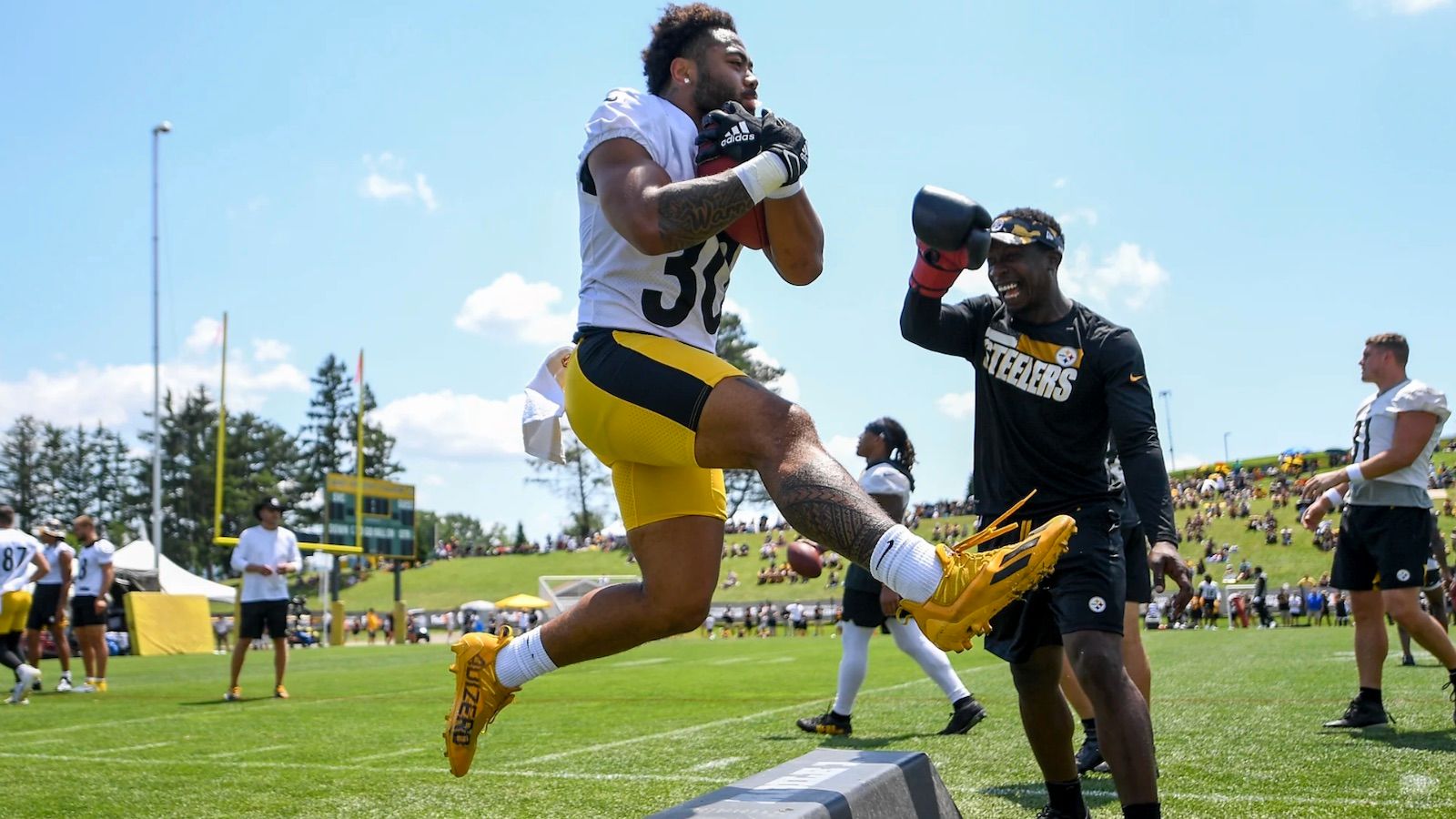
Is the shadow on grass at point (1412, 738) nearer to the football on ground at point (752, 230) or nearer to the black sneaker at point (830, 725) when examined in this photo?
the black sneaker at point (830, 725)

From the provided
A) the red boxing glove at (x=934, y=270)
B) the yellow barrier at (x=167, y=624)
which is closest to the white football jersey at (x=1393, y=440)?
the red boxing glove at (x=934, y=270)

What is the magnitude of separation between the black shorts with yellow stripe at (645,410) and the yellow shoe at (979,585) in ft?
2.27

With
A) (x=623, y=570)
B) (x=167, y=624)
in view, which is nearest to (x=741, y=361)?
(x=623, y=570)

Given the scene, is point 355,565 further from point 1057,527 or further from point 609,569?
point 1057,527

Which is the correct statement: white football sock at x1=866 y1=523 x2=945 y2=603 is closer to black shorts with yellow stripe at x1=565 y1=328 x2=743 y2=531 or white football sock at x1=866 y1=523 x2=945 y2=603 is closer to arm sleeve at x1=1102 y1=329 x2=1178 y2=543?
black shorts with yellow stripe at x1=565 y1=328 x2=743 y2=531

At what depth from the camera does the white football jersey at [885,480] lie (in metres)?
7.03

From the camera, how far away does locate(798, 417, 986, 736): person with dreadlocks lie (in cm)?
696

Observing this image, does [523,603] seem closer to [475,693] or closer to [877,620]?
[877,620]

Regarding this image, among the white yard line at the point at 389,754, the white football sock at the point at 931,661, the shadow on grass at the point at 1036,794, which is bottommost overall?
the white yard line at the point at 389,754

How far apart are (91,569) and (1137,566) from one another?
40.9 feet

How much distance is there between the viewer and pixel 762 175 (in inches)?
118

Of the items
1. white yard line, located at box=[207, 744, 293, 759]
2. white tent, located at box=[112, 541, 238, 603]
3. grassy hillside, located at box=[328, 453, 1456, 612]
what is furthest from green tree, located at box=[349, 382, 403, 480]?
white yard line, located at box=[207, 744, 293, 759]

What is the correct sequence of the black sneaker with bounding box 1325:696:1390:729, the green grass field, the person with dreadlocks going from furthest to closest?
1. the person with dreadlocks
2. the black sneaker with bounding box 1325:696:1390:729
3. the green grass field

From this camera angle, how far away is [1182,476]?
244ft
